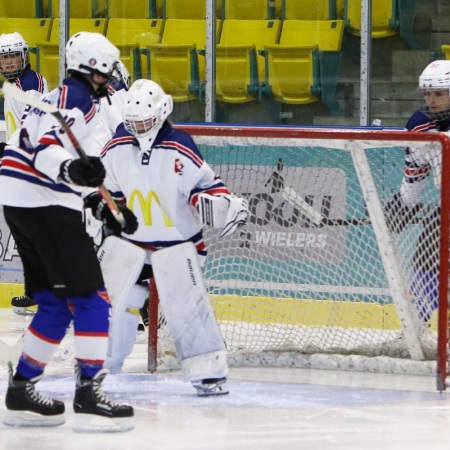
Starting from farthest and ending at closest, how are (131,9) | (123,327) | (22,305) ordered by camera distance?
(131,9) < (22,305) < (123,327)

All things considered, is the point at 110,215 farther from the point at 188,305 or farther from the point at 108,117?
the point at 108,117

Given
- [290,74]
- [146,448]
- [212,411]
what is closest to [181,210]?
[212,411]

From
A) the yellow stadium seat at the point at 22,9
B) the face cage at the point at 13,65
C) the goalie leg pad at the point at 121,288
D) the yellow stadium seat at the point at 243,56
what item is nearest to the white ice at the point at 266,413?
the goalie leg pad at the point at 121,288

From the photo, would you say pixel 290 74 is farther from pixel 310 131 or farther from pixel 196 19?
pixel 310 131

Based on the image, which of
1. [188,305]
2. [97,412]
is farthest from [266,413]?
[97,412]

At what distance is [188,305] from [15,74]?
7.00 feet

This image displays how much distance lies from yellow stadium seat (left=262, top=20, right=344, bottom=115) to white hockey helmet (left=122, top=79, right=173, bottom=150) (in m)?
2.96

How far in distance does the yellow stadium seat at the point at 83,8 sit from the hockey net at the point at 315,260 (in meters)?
2.74

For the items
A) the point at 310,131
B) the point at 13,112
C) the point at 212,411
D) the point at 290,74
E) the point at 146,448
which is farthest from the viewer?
the point at 290,74

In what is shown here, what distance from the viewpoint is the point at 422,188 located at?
526cm

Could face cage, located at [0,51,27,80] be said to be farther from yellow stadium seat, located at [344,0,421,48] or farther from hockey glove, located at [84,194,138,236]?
hockey glove, located at [84,194,138,236]

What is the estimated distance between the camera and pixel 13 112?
6.28 metres

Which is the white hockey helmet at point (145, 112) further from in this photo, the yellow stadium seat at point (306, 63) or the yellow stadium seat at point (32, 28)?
the yellow stadium seat at point (32, 28)

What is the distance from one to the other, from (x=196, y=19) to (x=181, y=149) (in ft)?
11.3
